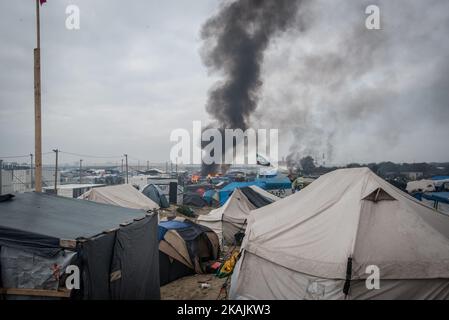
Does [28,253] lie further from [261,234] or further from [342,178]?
[342,178]

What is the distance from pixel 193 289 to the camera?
841 centimetres

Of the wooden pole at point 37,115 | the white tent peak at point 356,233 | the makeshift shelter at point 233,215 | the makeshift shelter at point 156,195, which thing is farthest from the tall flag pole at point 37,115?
the makeshift shelter at point 156,195

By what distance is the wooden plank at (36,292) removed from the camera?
3871mm

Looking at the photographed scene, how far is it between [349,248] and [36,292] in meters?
5.00

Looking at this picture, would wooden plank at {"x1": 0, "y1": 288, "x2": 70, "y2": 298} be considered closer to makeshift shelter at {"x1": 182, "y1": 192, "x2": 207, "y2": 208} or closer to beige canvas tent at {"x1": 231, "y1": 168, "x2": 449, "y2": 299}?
beige canvas tent at {"x1": 231, "y1": 168, "x2": 449, "y2": 299}

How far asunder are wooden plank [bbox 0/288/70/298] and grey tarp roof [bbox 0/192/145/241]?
0.74 meters

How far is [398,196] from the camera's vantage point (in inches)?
235

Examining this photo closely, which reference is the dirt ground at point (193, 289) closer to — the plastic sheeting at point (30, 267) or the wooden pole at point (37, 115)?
the plastic sheeting at point (30, 267)

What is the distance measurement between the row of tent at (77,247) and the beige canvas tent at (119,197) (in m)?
9.00

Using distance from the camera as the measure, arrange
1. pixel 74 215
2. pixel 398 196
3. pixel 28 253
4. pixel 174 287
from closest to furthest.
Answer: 1. pixel 28 253
2. pixel 74 215
3. pixel 398 196
4. pixel 174 287

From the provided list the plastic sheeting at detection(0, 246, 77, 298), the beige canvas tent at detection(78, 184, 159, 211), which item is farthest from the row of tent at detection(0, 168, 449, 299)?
the beige canvas tent at detection(78, 184, 159, 211)

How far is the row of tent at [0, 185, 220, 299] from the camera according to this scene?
3992 millimetres
